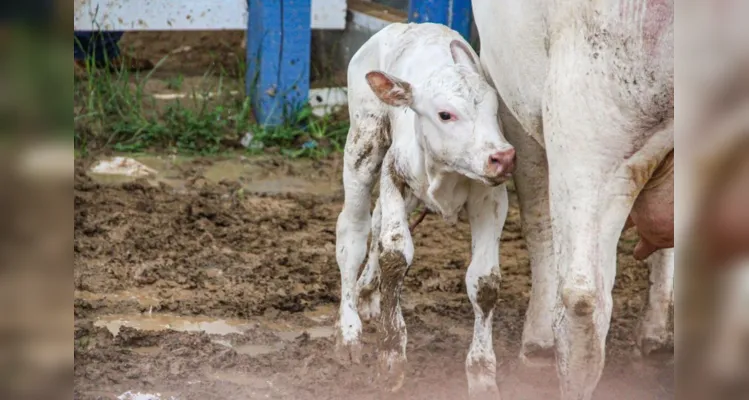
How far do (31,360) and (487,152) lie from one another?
2.46 m

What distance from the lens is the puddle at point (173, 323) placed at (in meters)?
5.04

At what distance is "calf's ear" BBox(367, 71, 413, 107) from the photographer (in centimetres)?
402

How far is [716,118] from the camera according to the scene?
1708mm

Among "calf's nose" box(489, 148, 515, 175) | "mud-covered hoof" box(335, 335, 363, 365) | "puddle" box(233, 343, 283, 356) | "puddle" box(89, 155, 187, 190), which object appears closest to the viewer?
"calf's nose" box(489, 148, 515, 175)

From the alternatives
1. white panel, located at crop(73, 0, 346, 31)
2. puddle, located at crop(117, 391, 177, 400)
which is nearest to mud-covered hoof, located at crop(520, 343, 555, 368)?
puddle, located at crop(117, 391, 177, 400)

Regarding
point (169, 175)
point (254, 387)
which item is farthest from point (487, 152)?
point (169, 175)

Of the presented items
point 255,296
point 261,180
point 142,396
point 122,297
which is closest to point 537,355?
point 255,296

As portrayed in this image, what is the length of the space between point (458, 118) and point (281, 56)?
13.1ft

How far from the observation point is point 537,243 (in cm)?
461

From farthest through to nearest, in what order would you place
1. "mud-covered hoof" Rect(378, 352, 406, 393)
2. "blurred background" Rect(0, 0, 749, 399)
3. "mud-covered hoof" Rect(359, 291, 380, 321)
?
"mud-covered hoof" Rect(359, 291, 380, 321) < "mud-covered hoof" Rect(378, 352, 406, 393) < "blurred background" Rect(0, 0, 749, 399)

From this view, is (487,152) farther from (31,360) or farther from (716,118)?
(31,360)

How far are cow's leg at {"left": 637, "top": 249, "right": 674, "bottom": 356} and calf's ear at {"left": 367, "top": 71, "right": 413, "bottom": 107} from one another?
4.43 feet

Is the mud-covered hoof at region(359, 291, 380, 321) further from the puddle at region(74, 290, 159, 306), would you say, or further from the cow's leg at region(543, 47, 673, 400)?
the cow's leg at region(543, 47, 673, 400)

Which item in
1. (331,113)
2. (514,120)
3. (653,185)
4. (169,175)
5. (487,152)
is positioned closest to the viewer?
(653,185)
